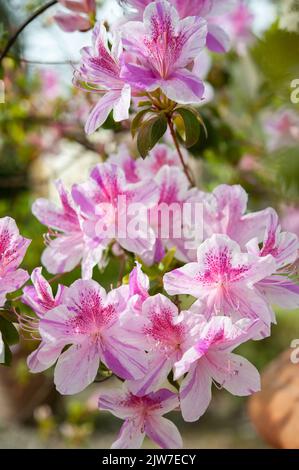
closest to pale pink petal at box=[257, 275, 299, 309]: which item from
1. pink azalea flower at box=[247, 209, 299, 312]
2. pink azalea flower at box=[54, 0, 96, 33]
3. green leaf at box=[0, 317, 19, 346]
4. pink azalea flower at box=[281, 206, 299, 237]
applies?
pink azalea flower at box=[247, 209, 299, 312]

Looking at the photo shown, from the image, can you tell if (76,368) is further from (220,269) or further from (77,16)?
(77,16)

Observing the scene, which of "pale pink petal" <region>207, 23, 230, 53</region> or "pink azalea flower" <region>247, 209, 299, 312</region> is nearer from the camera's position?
"pink azalea flower" <region>247, 209, 299, 312</region>

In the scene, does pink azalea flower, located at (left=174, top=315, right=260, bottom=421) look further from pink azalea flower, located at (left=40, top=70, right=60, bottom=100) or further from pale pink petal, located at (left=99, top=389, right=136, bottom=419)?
pink azalea flower, located at (left=40, top=70, right=60, bottom=100)

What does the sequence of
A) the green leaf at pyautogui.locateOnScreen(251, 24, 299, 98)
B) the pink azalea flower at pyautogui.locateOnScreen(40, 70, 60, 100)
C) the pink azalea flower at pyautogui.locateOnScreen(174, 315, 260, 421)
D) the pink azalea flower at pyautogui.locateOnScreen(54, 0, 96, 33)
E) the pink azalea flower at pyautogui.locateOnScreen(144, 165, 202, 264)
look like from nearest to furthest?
the green leaf at pyautogui.locateOnScreen(251, 24, 299, 98)
the pink azalea flower at pyautogui.locateOnScreen(174, 315, 260, 421)
the pink azalea flower at pyautogui.locateOnScreen(144, 165, 202, 264)
the pink azalea flower at pyautogui.locateOnScreen(54, 0, 96, 33)
the pink azalea flower at pyautogui.locateOnScreen(40, 70, 60, 100)

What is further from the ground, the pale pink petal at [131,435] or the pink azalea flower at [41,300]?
the pink azalea flower at [41,300]

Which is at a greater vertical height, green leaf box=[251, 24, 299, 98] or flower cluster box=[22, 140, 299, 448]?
green leaf box=[251, 24, 299, 98]

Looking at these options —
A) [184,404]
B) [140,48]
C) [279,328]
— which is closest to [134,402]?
[184,404]

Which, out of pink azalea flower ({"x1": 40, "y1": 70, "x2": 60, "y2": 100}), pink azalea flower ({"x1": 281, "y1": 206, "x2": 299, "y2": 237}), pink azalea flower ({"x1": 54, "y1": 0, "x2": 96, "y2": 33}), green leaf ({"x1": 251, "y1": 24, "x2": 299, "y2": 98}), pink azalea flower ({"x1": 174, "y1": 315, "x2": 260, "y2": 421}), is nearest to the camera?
green leaf ({"x1": 251, "y1": 24, "x2": 299, "y2": 98})

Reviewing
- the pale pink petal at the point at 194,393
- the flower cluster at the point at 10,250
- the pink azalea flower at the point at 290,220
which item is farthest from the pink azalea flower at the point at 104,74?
the pink azalea flower at the point at 290,220

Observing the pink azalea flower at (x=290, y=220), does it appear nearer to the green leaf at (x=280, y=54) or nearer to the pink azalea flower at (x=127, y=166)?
the pink azalea flower at (x=127, y=166)
